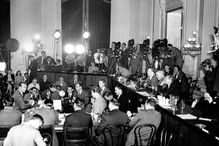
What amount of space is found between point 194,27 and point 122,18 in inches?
176

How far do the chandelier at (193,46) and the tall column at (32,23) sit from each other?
662 centimetres

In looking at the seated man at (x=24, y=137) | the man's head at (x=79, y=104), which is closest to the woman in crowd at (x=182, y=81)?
the man's head at (x=79, y=104)

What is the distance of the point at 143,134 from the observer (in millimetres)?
4723

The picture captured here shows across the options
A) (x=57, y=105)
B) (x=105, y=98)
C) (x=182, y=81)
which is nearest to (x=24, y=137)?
(x=57, y=105)

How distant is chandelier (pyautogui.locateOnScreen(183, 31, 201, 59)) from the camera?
9705 millimetres

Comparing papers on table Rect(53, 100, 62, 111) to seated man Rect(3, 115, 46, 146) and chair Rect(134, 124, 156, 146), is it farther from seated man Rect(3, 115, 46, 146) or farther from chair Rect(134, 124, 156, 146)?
seated man Rect(3, 115, 46, 146)

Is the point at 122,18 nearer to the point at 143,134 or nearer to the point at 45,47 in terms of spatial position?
the point at 45,47

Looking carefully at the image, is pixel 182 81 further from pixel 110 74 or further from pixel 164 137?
pixel 110 74

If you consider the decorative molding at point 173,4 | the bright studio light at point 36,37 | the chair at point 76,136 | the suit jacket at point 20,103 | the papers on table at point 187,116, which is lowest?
Answer: the chair at point 76,136

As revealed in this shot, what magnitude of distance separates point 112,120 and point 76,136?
1.95 feet

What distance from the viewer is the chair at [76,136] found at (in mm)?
4902

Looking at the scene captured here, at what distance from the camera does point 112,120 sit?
5.00 meters

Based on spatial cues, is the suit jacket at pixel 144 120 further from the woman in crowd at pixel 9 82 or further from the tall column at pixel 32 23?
the tall column at pixel 32 23

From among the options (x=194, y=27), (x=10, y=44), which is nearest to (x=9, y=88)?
(x=10, y=44)
